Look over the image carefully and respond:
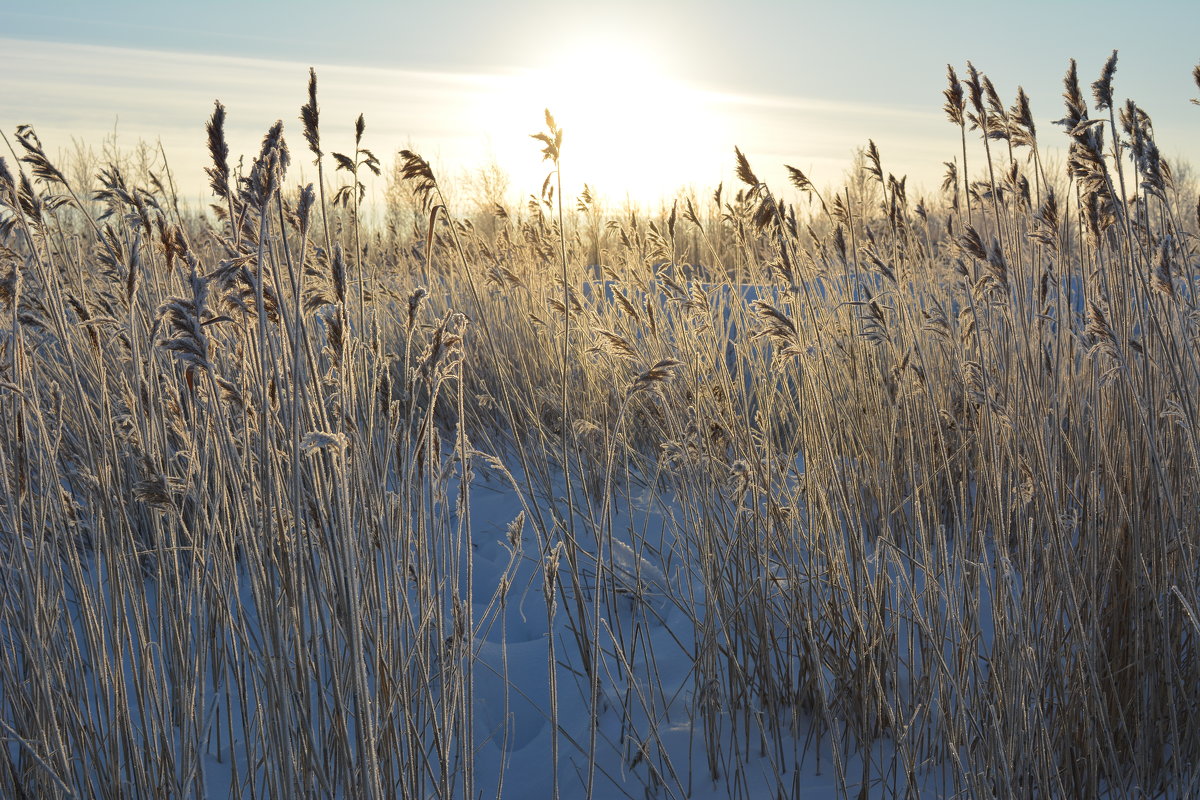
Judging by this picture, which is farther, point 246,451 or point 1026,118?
point 1026,118

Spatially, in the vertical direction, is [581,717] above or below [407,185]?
below

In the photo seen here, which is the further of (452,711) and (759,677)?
(759,677)

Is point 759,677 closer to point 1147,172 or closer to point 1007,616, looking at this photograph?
point 1007,616

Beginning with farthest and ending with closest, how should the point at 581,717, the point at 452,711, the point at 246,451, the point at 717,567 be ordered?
the point at 581,717
the point at 717,567
the point at 452,711
the point at 246,451

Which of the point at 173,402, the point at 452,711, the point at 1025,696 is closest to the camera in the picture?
the point at 452,711

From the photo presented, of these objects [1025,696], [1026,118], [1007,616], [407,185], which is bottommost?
[1025,696]

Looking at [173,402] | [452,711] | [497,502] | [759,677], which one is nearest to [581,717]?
[759,677]

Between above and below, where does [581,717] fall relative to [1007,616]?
below

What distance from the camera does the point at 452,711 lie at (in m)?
1.39

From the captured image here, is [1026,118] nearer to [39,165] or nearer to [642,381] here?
[642,381]

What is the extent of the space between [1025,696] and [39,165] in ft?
7.18

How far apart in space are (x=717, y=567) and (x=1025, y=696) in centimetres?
72

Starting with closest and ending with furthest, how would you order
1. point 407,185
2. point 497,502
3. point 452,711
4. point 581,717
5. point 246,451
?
point 246,451, point 452,711, point 581,717, point 497,502, point 407,185

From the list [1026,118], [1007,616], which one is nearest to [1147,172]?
[1026,118]
